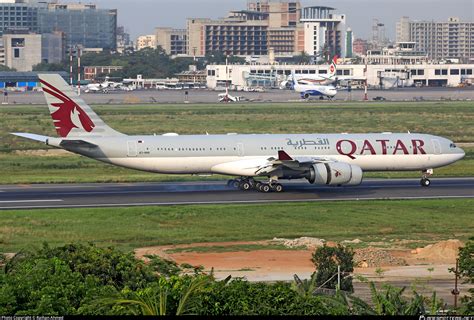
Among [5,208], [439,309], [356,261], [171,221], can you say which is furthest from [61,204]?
[439,309]

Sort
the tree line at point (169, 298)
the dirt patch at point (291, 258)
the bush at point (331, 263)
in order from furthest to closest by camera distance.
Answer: the dirt patch at point (291, 258), the bush at point (331, 263), the tree line at point (169, 298)

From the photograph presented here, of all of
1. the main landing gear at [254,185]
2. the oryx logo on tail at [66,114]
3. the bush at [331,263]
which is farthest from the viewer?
the main landing gear at [254,185]

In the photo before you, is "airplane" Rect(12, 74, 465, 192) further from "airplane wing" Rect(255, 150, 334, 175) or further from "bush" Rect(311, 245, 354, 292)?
"bush" Rect(311, 245, 354, 292)

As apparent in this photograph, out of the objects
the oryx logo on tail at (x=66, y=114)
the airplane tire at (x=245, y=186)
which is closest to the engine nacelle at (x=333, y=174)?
the airplane tire at (x=245, y=186)

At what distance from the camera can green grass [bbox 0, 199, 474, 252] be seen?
188 ft

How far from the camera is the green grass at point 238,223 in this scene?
57.2m

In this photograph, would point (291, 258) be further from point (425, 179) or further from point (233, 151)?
point (425, 179)

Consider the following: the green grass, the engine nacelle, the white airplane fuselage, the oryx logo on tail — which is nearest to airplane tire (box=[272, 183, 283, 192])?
the white airplane fuselage

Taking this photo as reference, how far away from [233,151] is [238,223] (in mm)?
13789

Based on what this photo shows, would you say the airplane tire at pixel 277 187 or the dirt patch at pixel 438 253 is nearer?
the dirt patch at pixel 438 253

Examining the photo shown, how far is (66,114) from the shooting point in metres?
73.5

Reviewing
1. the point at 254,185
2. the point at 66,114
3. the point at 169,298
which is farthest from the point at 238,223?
the point at 169,298

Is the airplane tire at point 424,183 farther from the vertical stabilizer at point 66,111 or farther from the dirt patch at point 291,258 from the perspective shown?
the dirt patch at point 291,258

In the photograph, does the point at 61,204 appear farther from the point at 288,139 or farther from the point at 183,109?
the point at 183,109
